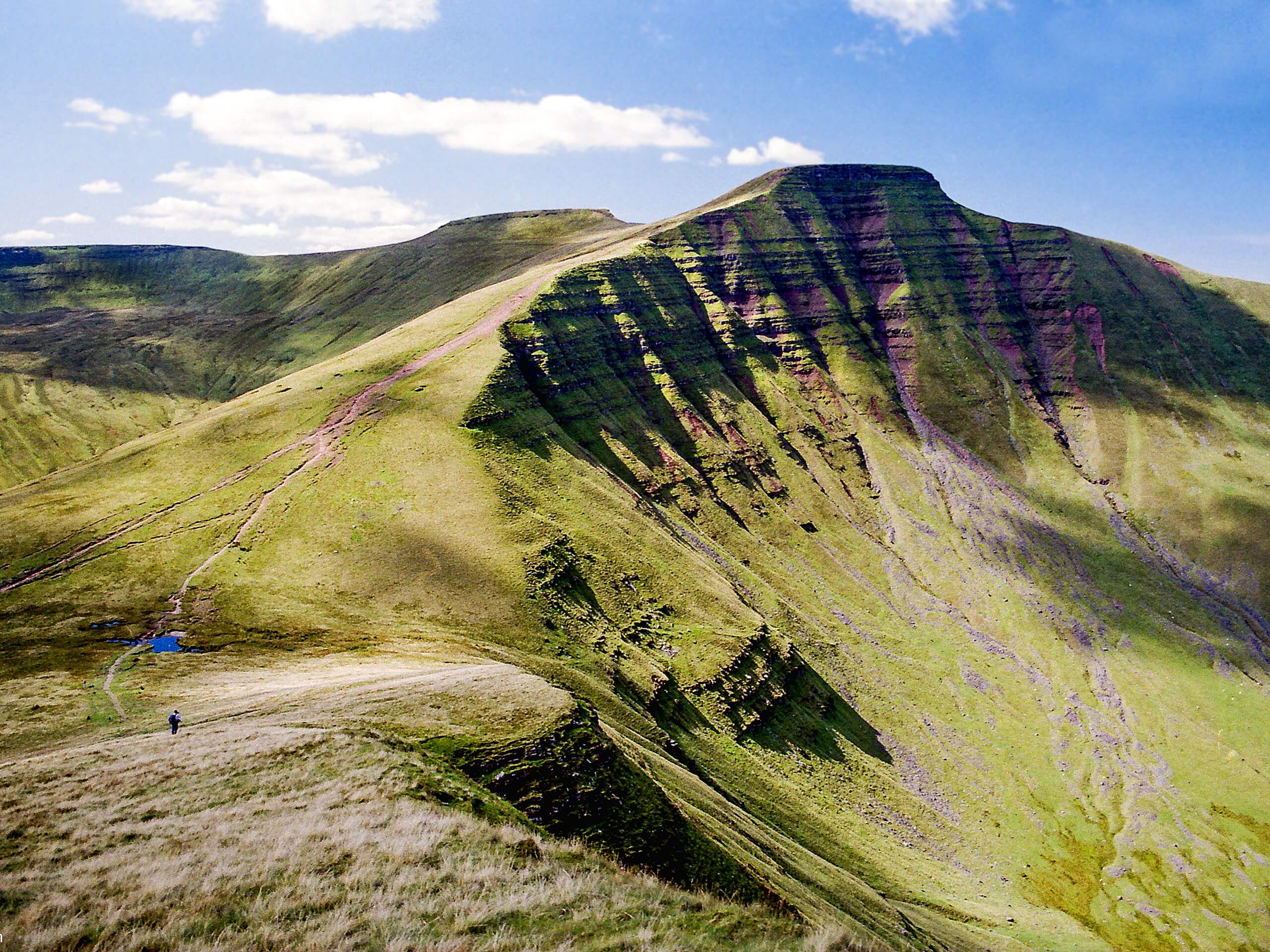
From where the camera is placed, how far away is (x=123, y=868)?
650 inches

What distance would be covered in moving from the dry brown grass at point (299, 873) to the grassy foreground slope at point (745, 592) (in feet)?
1.23

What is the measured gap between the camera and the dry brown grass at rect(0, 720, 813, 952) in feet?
47.1

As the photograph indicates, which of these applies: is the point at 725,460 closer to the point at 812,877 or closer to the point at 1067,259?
the point at 812,877

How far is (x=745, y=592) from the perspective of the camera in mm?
88938

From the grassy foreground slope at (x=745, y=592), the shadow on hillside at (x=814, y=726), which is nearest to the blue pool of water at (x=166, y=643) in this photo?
the grassy foreground slope at (x=745, y=592)

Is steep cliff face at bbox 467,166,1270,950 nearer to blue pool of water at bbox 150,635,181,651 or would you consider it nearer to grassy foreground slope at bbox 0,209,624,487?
blue pool of water at bbox 150,635,181,651

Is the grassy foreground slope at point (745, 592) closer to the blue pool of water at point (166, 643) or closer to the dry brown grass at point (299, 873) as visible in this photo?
the dry brown grass at point (299, 873)

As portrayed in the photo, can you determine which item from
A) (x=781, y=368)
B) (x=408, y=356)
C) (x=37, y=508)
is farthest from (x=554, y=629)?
(x=781, y=368)

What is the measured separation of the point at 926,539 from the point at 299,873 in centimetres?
12605

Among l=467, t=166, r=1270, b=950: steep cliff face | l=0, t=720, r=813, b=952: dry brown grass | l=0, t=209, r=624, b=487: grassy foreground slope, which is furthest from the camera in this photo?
l=0, t=209, r=624, b=487: grassy foreground slope

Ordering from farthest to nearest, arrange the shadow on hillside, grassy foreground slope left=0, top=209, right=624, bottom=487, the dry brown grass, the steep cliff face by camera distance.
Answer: grassy foreground slope left=0, top=209, right=624, bottom=487 → the shadow on hillside → the steep cliff face → the dry brown grass

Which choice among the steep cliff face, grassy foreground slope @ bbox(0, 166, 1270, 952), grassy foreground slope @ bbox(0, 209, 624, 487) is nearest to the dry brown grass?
grassy foreground slope @ bbox(0, 166, 1270, 952)

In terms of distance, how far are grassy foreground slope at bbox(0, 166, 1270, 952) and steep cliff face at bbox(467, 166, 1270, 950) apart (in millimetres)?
624

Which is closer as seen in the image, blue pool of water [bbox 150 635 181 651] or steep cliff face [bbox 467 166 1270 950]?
blue pool of water [bbox 150 635 181 651]
